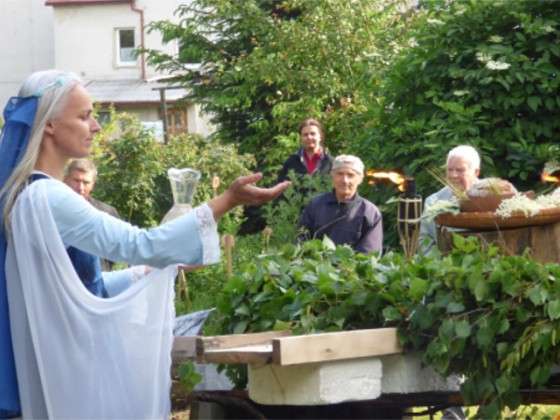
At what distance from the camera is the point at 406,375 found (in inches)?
150

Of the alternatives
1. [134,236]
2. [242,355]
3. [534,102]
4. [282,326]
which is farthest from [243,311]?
[534,102]

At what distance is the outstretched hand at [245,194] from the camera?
130 inches

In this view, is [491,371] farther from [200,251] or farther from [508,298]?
[200,251]

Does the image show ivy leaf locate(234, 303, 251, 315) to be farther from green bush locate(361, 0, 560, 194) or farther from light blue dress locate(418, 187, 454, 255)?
green bush locate(361, 0, 560, 194)

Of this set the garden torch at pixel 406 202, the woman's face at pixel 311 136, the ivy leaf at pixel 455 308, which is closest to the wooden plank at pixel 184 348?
the ivy leaf at pixel 455 308

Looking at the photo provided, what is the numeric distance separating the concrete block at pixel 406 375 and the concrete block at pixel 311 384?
126 mm

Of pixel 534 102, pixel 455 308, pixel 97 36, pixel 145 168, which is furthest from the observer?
pixel 97 36

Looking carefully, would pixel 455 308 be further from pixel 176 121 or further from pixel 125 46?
pixel 125 46

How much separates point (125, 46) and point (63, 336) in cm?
3983

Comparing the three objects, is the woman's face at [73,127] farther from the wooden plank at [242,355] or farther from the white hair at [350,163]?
the white hair at [350,163]

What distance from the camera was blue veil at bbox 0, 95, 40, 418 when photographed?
3.39 metres

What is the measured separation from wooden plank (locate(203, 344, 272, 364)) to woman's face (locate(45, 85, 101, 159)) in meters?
0.62

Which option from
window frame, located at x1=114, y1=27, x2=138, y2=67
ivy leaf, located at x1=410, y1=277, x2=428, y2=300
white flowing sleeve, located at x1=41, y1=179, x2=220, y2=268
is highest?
window frame, located at x1=114, y1=27, x2=138, y2=67

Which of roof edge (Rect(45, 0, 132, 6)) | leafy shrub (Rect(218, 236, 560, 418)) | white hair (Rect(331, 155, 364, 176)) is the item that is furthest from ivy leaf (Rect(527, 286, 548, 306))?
roof edge (Rect(45, 0, 132, 6))
